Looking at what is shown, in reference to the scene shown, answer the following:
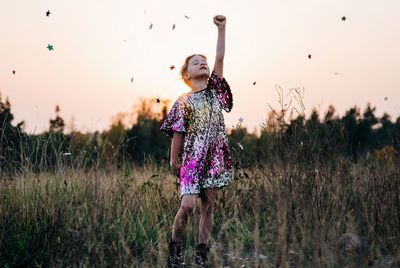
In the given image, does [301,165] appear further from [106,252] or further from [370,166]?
A: [106,252]

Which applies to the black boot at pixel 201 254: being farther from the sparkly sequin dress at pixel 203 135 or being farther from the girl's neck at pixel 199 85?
the girl's neck at pixel 199 85

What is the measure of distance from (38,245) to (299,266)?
2.26m

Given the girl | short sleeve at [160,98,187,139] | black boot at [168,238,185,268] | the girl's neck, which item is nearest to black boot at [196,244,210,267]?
the girl

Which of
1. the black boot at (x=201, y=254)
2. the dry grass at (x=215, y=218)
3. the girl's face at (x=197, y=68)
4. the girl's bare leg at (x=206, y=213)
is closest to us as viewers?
→ the dry grass at (x=215, y=218)

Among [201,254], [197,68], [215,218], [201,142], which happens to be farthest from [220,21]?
[215,218]

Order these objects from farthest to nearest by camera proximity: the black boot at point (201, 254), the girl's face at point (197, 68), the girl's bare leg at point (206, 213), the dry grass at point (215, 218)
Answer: the girl's face at point (197, 68) < the girl's bare leg at point (206, 213) < the black boot at point (201, 254) < the dry grass at point (215, 218)

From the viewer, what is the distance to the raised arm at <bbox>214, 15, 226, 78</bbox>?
178 inches

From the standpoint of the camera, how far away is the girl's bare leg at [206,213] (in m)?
4.39

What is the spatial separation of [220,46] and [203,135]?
2.51 ft

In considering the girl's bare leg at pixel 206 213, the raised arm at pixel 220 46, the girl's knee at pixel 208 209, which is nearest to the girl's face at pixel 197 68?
the raised arm at pixel 220 46

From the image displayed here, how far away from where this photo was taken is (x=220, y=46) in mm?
4516

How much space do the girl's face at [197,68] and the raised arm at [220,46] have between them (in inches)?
4.0

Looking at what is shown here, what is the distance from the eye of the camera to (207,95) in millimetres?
4535

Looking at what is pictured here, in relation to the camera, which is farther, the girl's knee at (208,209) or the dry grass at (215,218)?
the girl's knee at (208,209)
